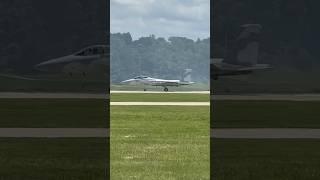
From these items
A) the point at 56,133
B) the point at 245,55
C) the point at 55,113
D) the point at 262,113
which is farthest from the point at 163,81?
the point at 55,113

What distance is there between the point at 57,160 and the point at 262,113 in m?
2.19

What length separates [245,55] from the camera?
5.76 m

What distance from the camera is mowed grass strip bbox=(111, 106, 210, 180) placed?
664cm

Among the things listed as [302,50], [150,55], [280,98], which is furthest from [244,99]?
[150,55]

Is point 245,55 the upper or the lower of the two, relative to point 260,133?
upper

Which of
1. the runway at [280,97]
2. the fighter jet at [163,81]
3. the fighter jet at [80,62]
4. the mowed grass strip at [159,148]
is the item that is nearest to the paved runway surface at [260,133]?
the runway at [280,97]

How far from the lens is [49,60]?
5.52m

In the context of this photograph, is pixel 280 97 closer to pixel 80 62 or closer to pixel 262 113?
pixel 262 113

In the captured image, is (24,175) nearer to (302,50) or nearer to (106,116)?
(106,116)

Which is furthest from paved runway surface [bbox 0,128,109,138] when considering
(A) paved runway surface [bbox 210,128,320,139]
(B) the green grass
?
(B) the green grass

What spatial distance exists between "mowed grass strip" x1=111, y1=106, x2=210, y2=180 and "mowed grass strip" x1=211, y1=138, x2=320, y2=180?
0.57 metres

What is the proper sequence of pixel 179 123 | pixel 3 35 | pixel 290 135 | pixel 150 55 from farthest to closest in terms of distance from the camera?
pixel 150 55
pixel 179 123
pixel 290 135
pixel 3 35

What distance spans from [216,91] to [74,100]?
133cm

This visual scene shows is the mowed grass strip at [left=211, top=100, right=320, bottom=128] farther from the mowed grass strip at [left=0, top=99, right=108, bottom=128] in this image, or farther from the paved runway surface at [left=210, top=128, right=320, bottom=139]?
the mowed grass strip at [left=0, top=99, right=108, bottom=128]
